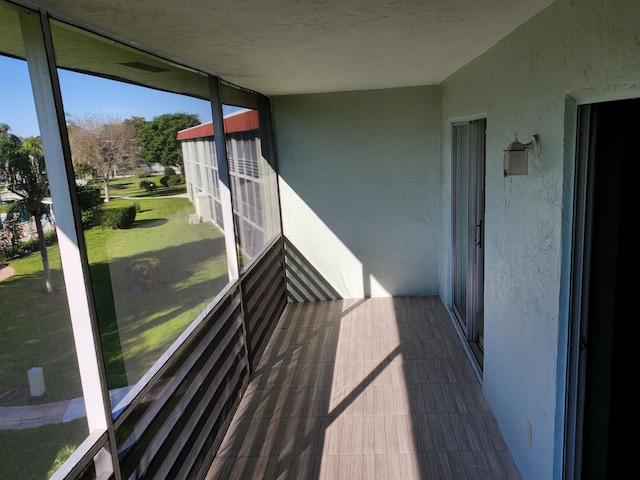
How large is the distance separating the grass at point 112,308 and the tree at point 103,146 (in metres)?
0.17

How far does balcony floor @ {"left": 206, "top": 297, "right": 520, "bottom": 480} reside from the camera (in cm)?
281

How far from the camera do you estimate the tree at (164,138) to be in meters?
3.11

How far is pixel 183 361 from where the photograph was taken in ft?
8.53

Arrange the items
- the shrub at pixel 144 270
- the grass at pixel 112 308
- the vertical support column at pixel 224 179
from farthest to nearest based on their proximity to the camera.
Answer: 1. the vertical support column at pixel 224 179
2. the shrub at pixel 144 270
3. the grass at pixel 112 308

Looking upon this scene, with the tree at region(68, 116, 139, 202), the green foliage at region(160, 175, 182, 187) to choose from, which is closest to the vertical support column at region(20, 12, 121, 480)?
the tree at region(68, 116, 139, 202)

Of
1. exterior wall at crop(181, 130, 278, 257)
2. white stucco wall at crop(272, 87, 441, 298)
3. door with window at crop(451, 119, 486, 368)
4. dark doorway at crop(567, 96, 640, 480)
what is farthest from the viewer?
white stucco wall at crop(272, 87, 441, 298)

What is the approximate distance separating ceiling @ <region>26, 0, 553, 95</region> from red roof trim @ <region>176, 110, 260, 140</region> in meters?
0.45

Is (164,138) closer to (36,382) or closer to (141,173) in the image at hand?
(141,173)

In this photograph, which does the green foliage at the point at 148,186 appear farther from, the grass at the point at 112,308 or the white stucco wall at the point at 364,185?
the white stucco wall at the point at 364,185

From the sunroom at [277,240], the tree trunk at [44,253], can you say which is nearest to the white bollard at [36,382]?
the sunroom at [277,240]

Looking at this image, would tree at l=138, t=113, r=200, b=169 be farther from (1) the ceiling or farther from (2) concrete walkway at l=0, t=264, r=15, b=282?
(2) concrete walkway at l=0, t=264, r=15, b=282

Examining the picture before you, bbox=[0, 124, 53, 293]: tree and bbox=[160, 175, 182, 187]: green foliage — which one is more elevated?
bbox=[0, 124, 53, 293]: tree

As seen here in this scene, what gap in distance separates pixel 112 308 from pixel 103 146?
87 cm

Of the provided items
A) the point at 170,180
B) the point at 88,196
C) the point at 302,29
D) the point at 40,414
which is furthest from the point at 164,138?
the point at 40,414
